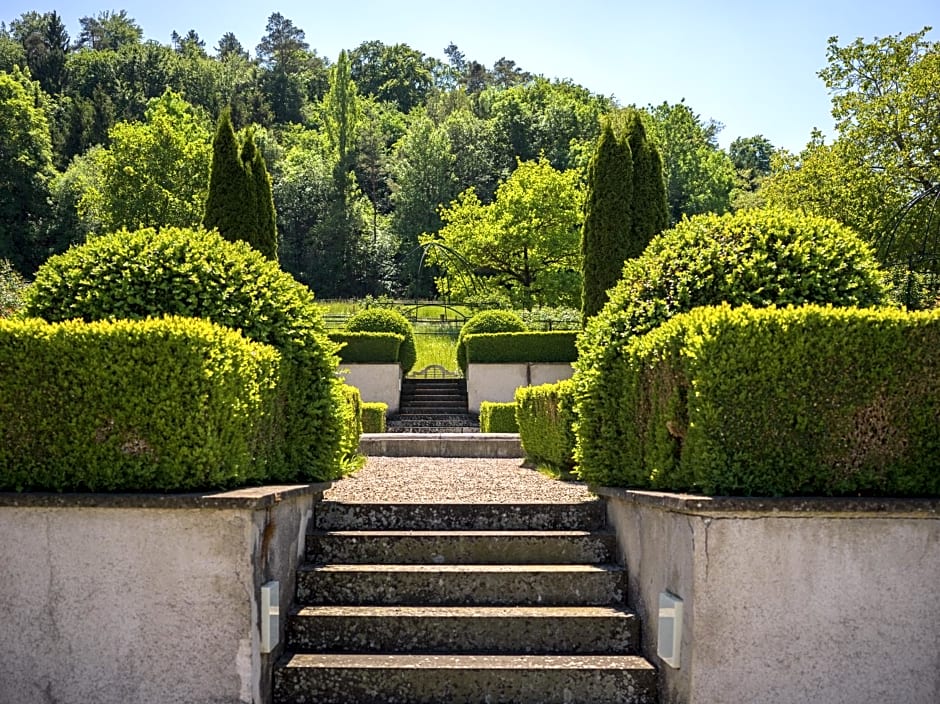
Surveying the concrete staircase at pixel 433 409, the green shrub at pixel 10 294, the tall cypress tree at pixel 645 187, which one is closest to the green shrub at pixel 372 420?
the concrete staircase at pixel 433 409

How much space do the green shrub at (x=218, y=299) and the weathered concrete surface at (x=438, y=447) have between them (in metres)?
6.89

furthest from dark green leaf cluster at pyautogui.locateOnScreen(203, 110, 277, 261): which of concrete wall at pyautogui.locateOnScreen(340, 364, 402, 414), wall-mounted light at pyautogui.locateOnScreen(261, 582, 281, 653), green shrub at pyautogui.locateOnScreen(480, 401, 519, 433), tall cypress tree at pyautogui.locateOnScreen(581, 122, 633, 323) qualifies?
wall-mounted light at pyautogui.locateOnScreen(261, 582, 281, 653)

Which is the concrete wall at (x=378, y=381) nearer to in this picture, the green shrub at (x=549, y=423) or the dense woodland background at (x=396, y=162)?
the dense woodland background at (x=396, y=162)

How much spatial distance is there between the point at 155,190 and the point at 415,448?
35.5 m

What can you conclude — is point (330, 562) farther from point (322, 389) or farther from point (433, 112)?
point (433, 112)

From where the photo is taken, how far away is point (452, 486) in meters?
8.07

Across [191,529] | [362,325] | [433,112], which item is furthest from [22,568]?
[433,112]

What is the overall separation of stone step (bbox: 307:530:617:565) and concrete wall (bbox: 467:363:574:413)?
17.3 m

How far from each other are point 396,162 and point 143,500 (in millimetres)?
68396

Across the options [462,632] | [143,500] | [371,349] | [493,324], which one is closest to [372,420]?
[371,349]

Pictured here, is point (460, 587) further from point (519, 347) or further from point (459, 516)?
point (519, 347)

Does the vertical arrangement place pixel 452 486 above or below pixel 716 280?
below

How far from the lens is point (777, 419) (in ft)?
15.8

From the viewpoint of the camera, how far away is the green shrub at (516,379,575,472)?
8008 mm
